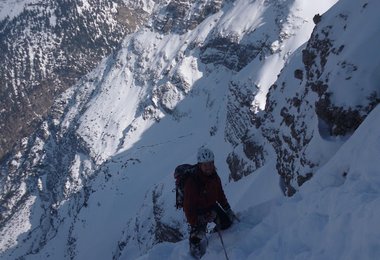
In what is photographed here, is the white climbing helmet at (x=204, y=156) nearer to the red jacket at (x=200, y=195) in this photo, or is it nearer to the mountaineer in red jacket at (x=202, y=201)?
the mountaineer in red jacket at (x=202, y=201)

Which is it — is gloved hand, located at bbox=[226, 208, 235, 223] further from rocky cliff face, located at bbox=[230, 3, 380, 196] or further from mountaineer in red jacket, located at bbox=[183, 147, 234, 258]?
rocky cliff face, located at bbox=[230, 3, 380, 196]

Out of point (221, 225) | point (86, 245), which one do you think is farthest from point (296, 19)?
point (221, 225)

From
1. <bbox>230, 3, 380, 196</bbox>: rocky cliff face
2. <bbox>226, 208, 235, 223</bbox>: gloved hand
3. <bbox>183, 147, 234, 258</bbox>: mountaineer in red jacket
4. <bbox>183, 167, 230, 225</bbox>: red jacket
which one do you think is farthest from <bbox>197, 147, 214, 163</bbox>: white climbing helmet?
<bbox>230, 3, 380, 196</bbox>: rocky cliff face

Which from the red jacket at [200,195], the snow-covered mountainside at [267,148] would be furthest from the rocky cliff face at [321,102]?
the red jacket at [200,195]

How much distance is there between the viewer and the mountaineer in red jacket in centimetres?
1128

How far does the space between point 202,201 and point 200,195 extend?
16cm

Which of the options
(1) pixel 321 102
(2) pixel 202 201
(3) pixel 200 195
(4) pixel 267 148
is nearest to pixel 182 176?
(3) pixel 200 195

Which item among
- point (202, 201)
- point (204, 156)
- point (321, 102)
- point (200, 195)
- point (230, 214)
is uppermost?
point (204, 156)

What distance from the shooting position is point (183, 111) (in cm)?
19150

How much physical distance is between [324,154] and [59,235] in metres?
175

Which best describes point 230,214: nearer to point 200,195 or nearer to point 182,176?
point 200,195

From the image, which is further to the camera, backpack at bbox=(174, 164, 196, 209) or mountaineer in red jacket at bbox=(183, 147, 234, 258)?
backpack at bbox=(174, 164, 196, 209)

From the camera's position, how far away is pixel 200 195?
1159 cm

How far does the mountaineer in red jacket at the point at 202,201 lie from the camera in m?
11.3
